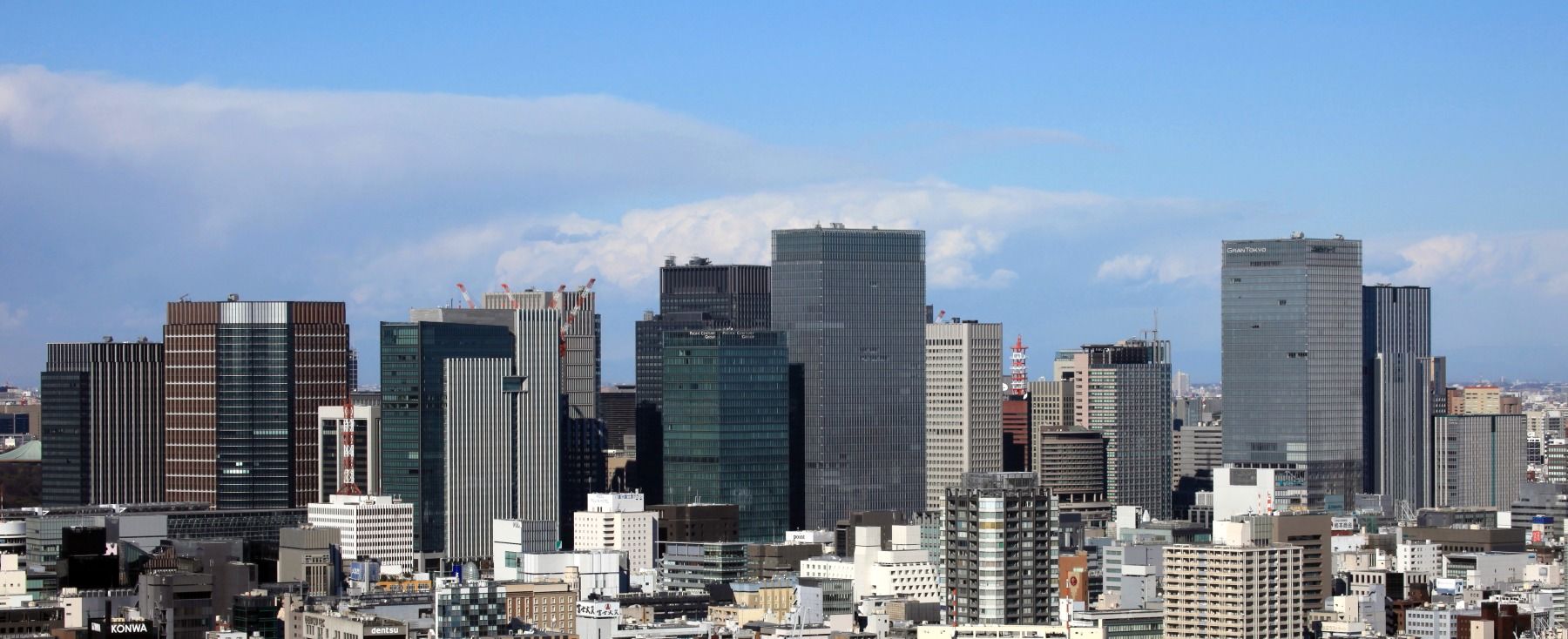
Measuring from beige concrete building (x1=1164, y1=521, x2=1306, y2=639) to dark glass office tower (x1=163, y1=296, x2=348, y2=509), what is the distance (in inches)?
3148

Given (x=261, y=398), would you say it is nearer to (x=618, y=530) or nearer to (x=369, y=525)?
(x=369, y=525)

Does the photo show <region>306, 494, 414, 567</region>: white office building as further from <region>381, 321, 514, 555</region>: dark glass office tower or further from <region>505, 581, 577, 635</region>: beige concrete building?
<region>505, 581, 577, 635</region>: beige concrete building

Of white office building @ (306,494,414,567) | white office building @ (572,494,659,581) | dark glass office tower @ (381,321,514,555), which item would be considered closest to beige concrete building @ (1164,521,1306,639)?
white office building @ (572,494,659,581)

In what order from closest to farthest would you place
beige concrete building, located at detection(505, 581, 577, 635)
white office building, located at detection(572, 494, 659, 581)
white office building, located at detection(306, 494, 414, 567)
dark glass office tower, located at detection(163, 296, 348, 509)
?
beige concrete building, located at detection(505, 581, 577, 635) < white office building, located at detection(306, 494, 414, 567) < white office building, located at detection(572, 494, 659, 581) < dark glass office tower, located at detection(163, 296, 348, 509)

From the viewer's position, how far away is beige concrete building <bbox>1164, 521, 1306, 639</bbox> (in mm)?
131625

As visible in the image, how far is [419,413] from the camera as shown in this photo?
18975 centimetres

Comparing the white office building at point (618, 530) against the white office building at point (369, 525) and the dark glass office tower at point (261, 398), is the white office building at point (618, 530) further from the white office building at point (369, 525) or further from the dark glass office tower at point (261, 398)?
the dark glass office tower at point (261, 398)

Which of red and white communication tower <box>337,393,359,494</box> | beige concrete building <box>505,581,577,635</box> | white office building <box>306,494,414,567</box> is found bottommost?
beige concrete building <box>505,581,577,635</box>

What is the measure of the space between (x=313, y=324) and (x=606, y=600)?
2430 inches

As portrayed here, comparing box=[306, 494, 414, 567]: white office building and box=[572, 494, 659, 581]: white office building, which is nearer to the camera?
box=[306, 494, 414, 567]: white office building

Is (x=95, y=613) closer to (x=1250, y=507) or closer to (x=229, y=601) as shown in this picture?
(x=229, y=601)

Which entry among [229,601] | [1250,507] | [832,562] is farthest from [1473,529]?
[229,601]

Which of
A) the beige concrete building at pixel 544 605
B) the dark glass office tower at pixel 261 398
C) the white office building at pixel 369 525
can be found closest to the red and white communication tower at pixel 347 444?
the dark glass office tower at pixel 261 398

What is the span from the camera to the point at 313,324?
7840 inches
